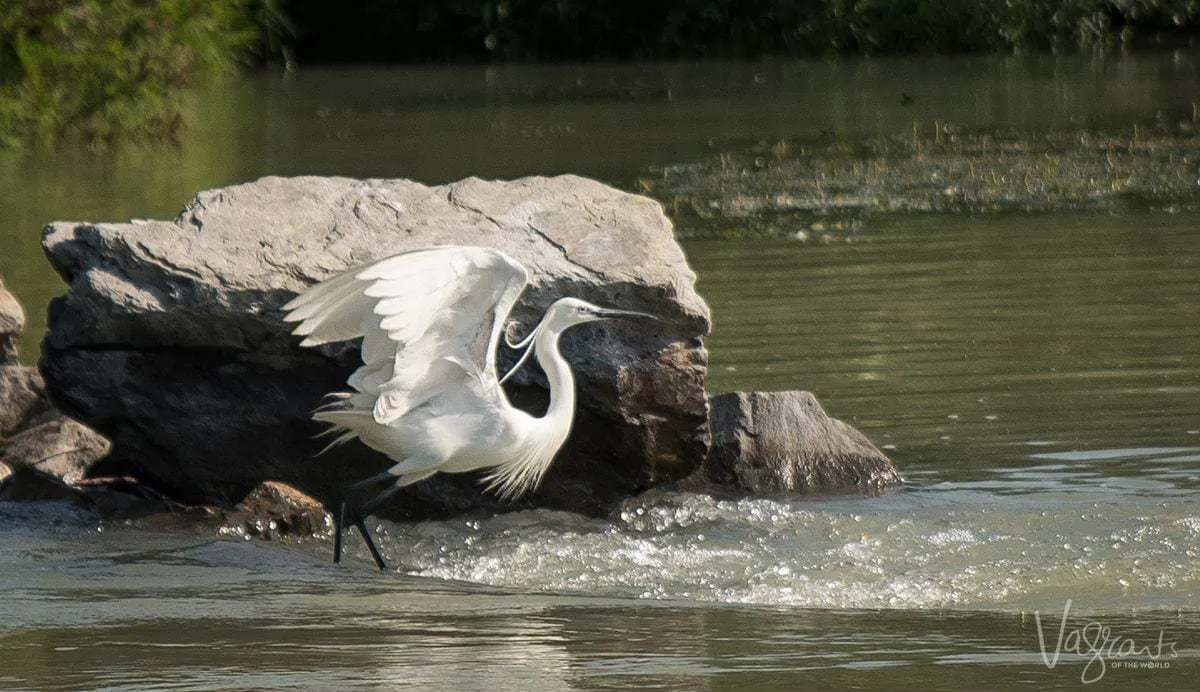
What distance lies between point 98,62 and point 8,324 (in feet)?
35.6

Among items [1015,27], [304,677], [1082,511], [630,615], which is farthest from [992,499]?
[1015,27]

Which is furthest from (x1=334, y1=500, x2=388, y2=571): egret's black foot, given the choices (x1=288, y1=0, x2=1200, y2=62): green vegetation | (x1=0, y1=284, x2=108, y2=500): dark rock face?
(x1=288, y1=0, x2=1200, y2=62): green vegetation

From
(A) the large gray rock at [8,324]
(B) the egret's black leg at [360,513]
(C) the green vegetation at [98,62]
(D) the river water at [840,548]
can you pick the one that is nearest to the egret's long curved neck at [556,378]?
(D) the river water at [840,548]

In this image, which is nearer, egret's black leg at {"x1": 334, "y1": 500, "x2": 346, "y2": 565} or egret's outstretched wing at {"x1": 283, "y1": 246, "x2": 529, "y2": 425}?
egret's outstretched wing at {"x1": 283, "y1": 246, "x2": 529, "y2": 425}

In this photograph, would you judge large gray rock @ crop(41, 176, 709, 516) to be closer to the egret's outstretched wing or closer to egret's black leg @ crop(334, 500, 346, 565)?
egret's black leg @ crop(334, 500, 346, 565)

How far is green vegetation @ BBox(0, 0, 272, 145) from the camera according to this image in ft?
59.0

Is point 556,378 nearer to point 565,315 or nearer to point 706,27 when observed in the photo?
point 565,315

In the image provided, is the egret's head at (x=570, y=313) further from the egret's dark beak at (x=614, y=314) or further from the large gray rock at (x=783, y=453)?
the large gray rock at (x=783, y=453)

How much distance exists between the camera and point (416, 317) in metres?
5.94

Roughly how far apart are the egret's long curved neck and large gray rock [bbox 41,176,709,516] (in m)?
0.51

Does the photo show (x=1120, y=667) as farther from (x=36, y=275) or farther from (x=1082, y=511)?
(x=36, y=275)

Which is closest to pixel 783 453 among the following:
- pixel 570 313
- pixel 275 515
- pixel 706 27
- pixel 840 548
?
pixel 840 548

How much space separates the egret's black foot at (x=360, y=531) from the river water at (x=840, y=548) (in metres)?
0.09

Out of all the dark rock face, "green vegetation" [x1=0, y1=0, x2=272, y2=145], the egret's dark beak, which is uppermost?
"green vegetation" [x1=0, y1=0, x2=272, y2=145]
